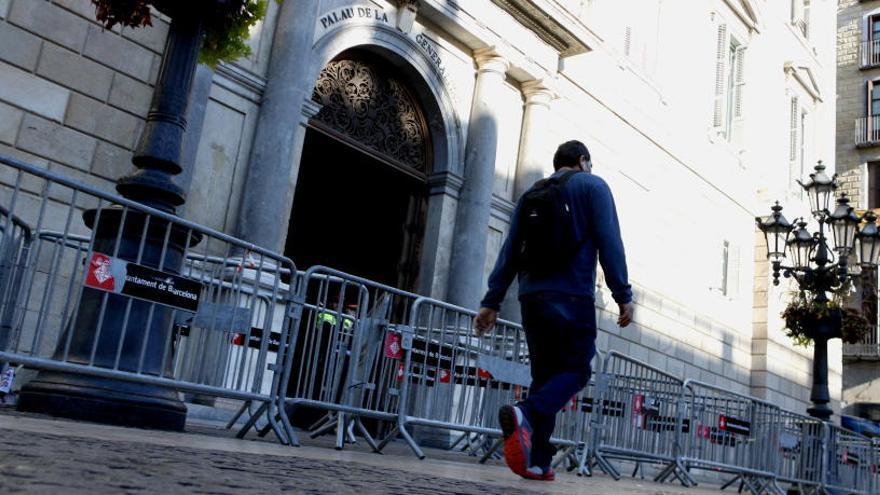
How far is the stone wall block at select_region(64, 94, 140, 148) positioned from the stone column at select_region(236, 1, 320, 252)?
4.52 feet

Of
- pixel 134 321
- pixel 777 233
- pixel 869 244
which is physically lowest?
pixel 134 321

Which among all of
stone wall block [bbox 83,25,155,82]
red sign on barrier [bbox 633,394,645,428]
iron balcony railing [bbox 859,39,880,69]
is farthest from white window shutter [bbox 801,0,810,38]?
stone wall block [bbox 83,25,155,82]

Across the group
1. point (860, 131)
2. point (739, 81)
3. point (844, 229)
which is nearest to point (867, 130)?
point (860, 131)

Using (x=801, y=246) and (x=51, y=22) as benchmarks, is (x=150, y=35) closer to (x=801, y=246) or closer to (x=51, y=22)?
(x=51, y=22)

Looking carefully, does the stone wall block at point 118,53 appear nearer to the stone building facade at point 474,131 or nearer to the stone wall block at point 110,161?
the stone building facade at point 474,131

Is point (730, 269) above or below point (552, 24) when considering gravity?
below

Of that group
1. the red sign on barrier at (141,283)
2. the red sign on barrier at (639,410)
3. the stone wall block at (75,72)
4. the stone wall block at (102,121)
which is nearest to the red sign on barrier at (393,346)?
the red sign on barrier at (141,283)

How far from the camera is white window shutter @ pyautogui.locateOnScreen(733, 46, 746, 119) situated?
19.9 m

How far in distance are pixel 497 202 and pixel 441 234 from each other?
1.18 m

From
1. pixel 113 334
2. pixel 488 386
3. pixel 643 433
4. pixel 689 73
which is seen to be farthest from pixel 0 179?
pixel 689 73

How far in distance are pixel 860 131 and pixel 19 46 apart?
34166 millimetres

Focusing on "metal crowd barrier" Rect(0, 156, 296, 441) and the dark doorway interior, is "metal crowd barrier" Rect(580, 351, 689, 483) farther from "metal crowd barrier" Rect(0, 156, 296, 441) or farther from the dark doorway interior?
the dark doorway interior

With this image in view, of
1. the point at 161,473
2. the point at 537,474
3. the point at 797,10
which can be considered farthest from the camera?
the point at 797,10

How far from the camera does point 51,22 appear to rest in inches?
304
